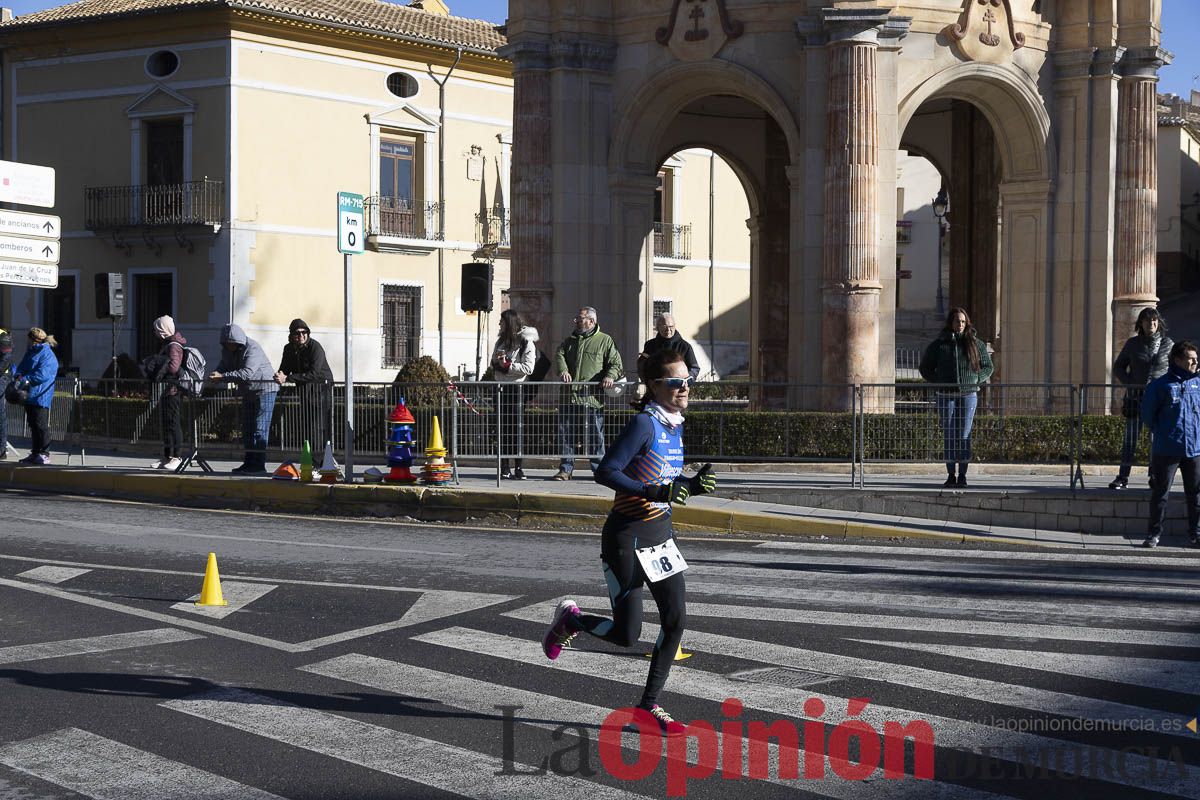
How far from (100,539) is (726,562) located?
5.67 m

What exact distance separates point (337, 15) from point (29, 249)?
24713 millimetres

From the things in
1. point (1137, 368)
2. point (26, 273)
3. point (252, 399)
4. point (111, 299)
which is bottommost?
point (252, 399)

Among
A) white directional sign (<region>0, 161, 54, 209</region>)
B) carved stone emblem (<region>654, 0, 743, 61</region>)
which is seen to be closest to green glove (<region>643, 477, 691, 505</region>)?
white directional sign (<region>0, 161, 54, 209</region>)

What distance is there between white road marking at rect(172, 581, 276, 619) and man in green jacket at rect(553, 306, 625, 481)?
20.7 ft

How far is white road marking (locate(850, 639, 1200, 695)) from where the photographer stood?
7512 millimetres

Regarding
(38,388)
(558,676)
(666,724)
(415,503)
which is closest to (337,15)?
(38,388)

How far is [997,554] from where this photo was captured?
507 inches

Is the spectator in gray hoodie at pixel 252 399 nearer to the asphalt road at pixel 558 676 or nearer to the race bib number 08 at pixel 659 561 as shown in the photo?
the asphalt road at pixel 558 676

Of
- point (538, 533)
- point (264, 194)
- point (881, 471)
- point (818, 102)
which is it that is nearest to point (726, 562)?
point (538, 533)

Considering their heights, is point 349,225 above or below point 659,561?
above

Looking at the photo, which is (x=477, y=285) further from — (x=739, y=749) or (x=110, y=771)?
(x=110, y=771)

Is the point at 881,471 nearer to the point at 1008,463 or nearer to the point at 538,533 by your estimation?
the point at 1008,463

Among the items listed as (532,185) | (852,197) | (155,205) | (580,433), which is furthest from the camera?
(155,205)

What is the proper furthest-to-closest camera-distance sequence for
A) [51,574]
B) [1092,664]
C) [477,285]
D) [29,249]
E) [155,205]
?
[155,205]
[477,285]
[29,249]
[51,574]
[1092,664]
